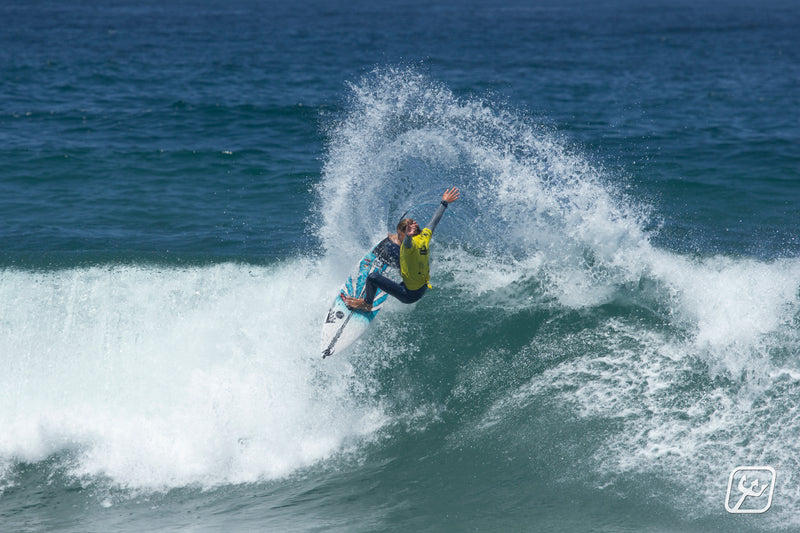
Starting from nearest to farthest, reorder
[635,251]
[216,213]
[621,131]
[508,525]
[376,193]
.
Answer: [508,525]
[635,251]
[376,193]
[216,213]
[621,131]

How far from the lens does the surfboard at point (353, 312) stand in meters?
10.8

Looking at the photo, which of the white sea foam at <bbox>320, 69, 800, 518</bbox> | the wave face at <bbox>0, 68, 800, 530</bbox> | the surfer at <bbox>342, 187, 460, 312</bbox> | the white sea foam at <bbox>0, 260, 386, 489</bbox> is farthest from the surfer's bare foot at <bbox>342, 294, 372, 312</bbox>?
the white sea foam at <bbox>320, 69, 800, 518</bbox>

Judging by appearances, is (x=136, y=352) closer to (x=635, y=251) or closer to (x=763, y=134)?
(x=635, y=251)

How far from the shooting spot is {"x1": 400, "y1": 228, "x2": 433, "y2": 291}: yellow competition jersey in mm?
9969

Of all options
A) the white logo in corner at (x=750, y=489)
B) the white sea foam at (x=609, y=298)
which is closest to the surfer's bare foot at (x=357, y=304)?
the white sea foam at (x=609, y=298)

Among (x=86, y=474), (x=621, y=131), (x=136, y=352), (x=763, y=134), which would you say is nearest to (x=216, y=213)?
(x=136, y=352)

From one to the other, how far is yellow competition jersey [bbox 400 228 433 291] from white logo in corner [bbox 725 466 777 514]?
15.6ft

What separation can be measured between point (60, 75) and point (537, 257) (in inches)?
950

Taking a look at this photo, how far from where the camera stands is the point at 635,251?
12305 mm

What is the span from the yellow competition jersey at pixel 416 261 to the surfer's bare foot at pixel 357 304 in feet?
2.80

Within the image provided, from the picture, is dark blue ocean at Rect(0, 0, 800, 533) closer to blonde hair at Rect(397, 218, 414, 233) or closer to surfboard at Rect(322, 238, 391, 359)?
surfboard at Rect(322, 238, 391, 359)

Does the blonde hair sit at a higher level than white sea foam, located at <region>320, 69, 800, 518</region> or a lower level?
higher

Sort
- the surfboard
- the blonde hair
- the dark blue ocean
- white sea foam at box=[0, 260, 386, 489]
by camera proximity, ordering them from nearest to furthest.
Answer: the dark blue ocean
the blonde hair
white sea foam at box=[0, 260, 386, 489]
the surfboard

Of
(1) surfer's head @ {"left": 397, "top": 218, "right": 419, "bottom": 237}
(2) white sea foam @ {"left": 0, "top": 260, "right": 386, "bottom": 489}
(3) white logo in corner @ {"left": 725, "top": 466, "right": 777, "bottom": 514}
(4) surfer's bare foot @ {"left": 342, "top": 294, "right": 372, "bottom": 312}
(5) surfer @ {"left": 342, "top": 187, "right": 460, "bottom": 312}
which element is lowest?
(3) white logo in corner @ {"left": 725, "top": 466, "right": 777, "bottom": 514}
